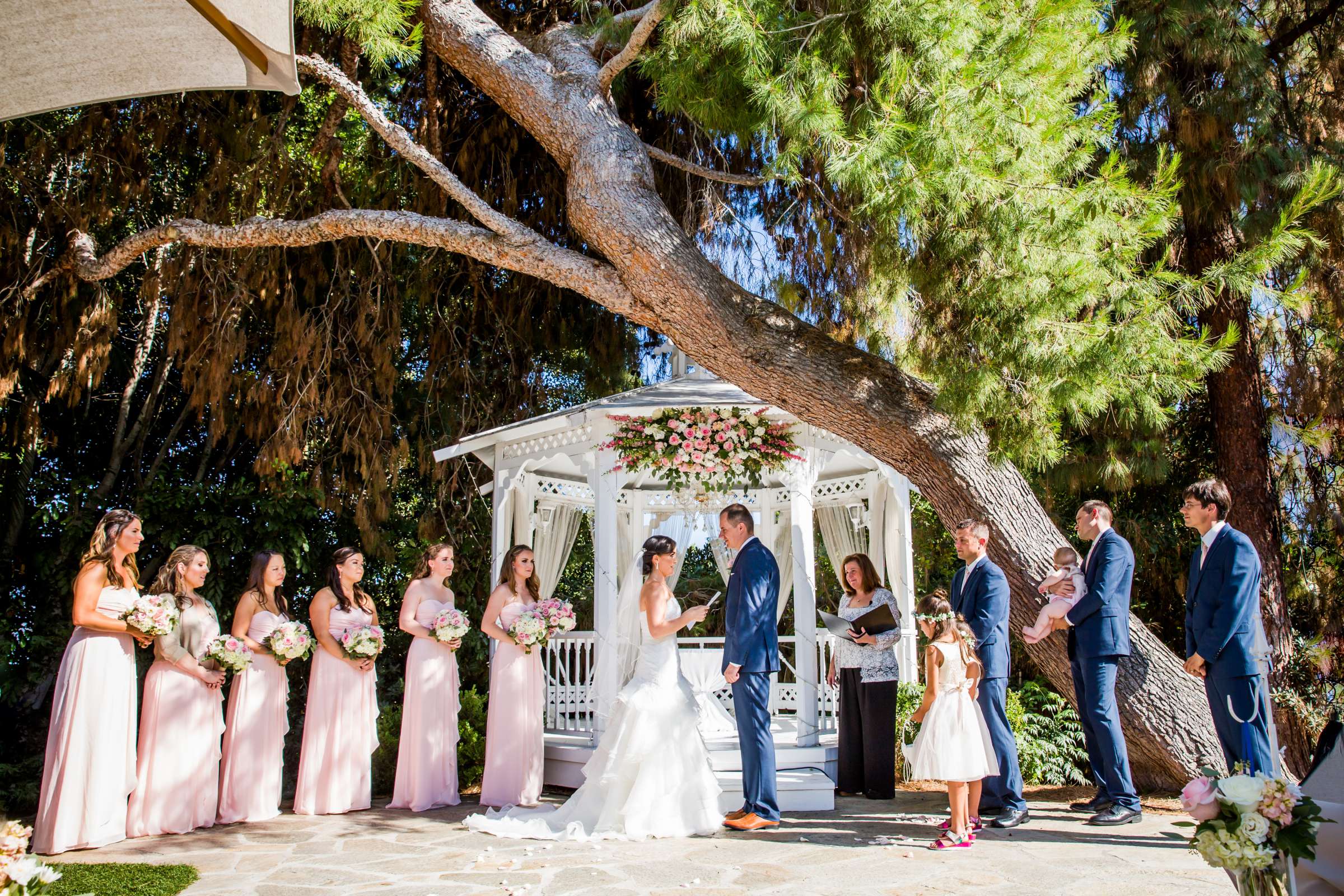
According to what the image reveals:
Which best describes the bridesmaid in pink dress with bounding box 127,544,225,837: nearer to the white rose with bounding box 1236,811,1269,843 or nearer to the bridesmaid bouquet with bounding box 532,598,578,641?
the bridesmaid bouquet with bounding box 532,598,578,641

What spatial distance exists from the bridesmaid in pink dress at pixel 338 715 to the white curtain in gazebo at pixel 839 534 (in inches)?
186

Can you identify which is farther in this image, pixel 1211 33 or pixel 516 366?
pixel 516 366

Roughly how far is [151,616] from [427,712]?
6.51 feet

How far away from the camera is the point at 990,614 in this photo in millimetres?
5852

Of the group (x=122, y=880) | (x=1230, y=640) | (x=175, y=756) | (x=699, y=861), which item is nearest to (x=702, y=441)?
(x=699, y=861)

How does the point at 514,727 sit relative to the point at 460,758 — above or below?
above

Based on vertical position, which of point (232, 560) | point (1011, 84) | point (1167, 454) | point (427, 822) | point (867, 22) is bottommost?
point (427, 822)

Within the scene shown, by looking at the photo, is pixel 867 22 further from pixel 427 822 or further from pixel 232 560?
pixel 232 560

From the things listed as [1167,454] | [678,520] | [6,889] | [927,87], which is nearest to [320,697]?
[678,520]

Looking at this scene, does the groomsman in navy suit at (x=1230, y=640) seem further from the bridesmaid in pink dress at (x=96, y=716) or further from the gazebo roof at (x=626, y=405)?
the bridesmaid in pink dress at (x=96, y=716)

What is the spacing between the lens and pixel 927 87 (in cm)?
542

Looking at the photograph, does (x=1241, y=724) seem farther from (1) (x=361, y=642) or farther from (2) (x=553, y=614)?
(1) (x=361, y=642)

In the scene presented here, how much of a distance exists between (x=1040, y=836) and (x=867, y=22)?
15.1 ft

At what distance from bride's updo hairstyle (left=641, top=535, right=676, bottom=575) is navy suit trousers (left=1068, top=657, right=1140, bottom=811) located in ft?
8.09
